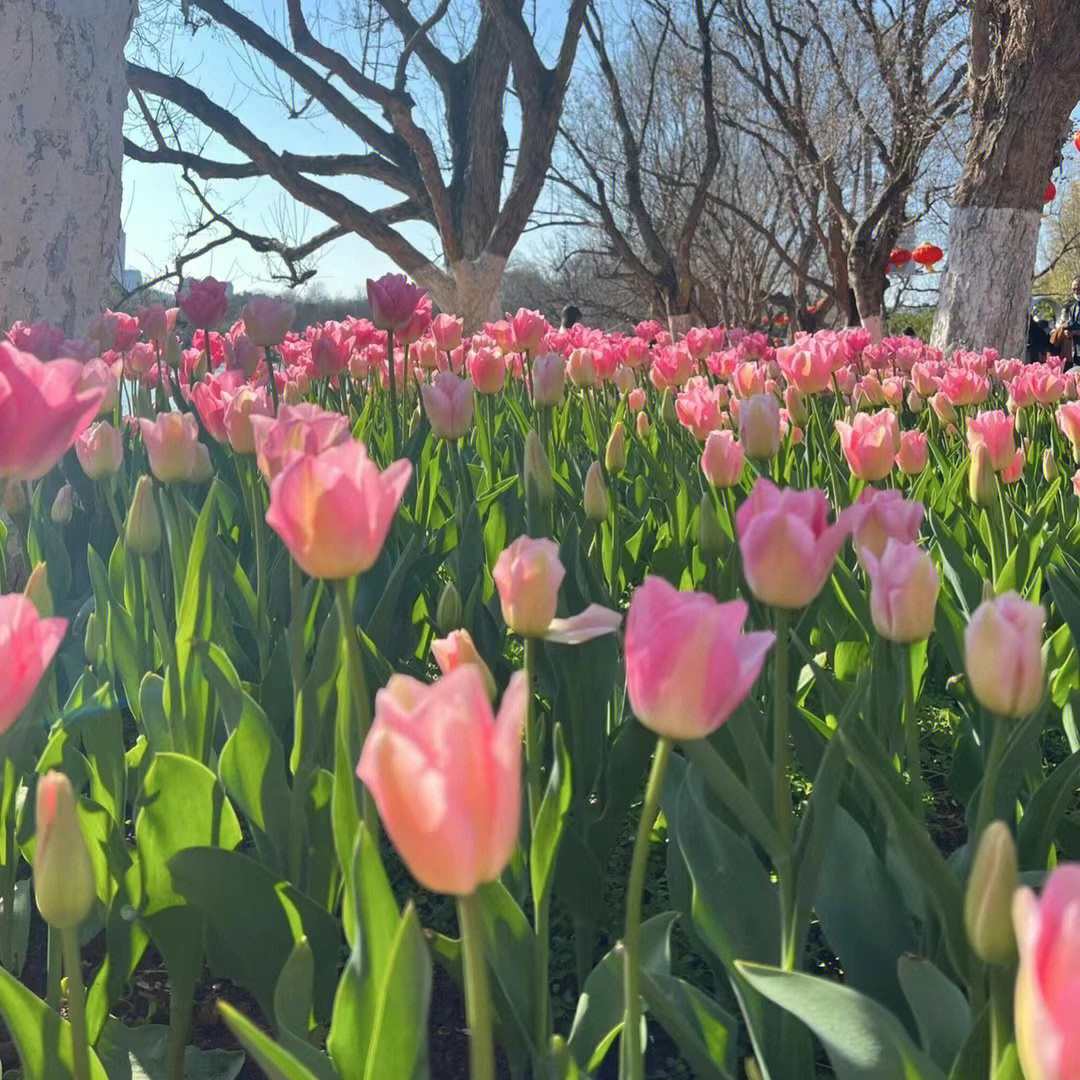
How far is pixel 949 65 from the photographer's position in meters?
12.5

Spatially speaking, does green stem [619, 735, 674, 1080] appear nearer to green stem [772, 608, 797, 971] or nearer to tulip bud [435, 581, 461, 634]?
green stem [772, 608, 797, 971]

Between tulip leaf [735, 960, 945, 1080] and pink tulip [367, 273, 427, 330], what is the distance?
1.89 meters

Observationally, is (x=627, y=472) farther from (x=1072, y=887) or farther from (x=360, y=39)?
(x=360, y=39)

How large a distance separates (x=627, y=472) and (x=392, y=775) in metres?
2.14

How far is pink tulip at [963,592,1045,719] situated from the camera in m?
0.69

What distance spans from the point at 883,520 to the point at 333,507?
503 mm

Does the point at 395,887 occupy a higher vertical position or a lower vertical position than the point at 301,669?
lower

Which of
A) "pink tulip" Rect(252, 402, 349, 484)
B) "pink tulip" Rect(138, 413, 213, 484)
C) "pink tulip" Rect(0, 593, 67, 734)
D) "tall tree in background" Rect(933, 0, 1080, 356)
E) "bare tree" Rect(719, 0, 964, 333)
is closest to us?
"pink tulip" Rect(0, 593, 67, 734)

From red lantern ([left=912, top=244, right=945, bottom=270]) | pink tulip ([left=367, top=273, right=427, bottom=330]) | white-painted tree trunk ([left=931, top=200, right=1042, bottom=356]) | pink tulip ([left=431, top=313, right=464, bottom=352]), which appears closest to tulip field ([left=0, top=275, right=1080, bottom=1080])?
pink tulip ([left=367, top=273, right=427, bottom=330])

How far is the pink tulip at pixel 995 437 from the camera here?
1.67m

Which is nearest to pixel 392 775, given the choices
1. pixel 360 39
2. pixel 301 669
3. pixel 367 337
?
pixel 301 669

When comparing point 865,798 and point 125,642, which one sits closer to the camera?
point 865,798

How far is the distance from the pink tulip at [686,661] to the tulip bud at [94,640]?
2.77 feet

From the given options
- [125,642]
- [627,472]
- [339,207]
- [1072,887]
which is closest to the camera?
[1072,887]
